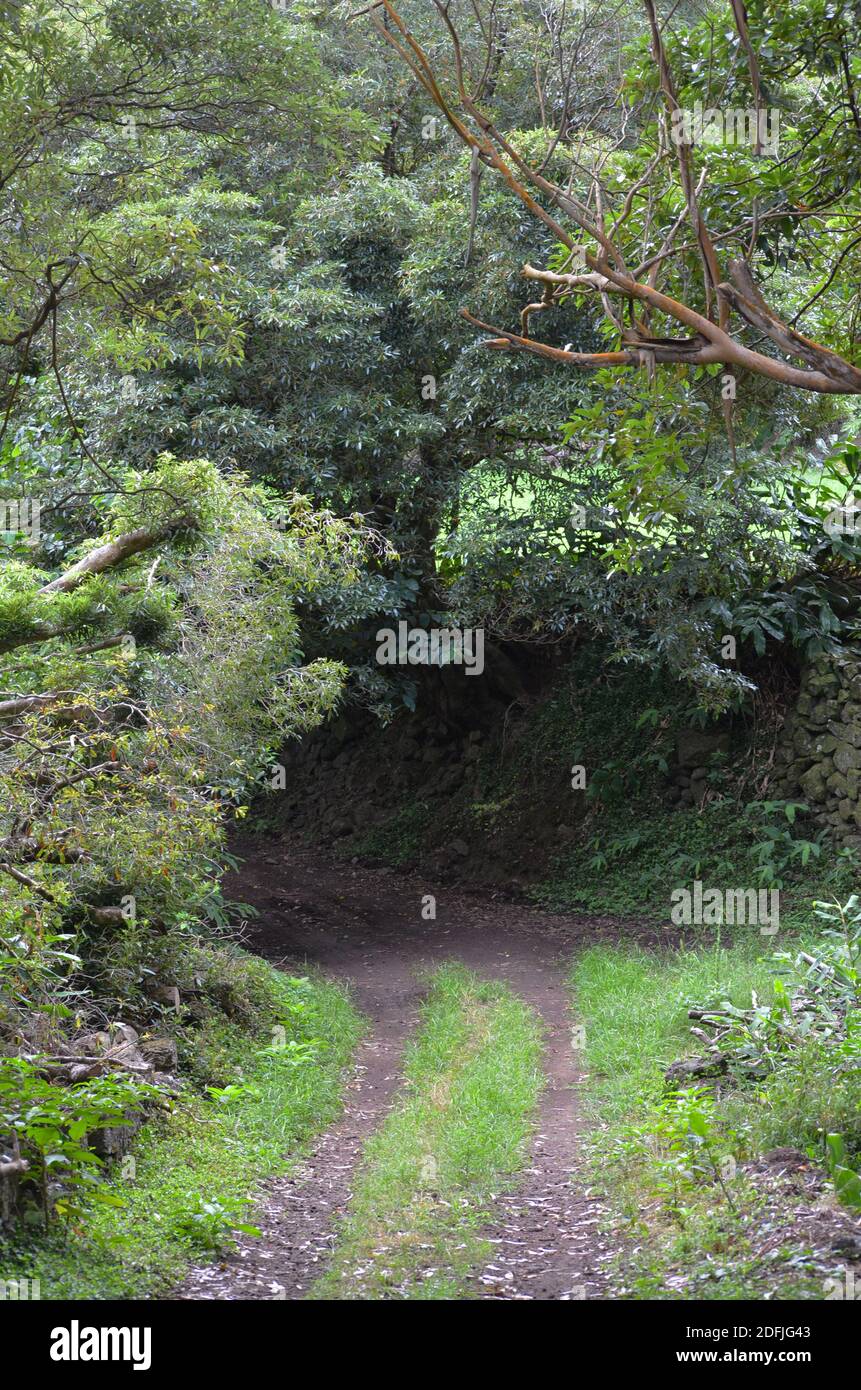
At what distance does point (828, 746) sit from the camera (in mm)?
12508

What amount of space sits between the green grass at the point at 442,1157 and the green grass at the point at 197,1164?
547 millimetres

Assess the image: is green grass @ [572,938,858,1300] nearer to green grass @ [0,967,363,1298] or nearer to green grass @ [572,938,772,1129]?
green grass @ [572,938,772,1129]

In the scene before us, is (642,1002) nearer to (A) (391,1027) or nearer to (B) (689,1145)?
(A) (391,1027)

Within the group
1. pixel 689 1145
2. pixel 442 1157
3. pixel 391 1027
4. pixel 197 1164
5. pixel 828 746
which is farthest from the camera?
pixel 828 746

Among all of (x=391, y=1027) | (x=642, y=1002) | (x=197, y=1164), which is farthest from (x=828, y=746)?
(x=197, y=1164)

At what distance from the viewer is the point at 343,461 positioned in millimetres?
11695

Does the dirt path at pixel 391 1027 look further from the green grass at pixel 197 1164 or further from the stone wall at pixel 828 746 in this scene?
the stone wall at pixel 828 746

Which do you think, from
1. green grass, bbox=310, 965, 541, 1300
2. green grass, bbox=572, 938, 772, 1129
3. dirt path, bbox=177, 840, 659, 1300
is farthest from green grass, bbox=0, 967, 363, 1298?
green grass, bbox=572, 938, 772, 1129

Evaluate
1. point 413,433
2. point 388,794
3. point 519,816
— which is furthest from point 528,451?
point 388,794

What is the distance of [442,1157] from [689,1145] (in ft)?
4.41
